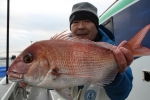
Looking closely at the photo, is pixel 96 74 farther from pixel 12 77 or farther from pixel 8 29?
pixel 8 29

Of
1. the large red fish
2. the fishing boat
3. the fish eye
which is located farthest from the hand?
the fishing boat

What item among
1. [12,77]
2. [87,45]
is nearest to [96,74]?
[87,45]

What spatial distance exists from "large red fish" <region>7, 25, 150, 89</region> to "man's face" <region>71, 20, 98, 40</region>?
2.19 ft

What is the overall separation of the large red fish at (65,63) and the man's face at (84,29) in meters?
0.67

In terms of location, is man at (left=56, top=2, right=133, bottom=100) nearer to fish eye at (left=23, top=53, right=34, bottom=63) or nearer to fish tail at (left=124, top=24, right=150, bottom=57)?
fish tail at (left=124, top=24, right=150, bottom=57)

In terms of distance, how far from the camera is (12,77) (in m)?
1.13

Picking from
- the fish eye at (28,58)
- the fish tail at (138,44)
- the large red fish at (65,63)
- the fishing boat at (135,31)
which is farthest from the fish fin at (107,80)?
the fishing boat at (135,31)

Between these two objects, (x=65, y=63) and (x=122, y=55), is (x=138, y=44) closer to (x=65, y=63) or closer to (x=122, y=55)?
(x=122, y=55)

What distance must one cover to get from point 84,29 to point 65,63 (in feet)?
3.00

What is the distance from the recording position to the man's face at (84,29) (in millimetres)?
2039

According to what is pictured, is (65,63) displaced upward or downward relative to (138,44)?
downward

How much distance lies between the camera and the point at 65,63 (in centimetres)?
122

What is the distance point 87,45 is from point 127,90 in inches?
32.5

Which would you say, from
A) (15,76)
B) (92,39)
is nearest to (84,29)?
(92,39)
